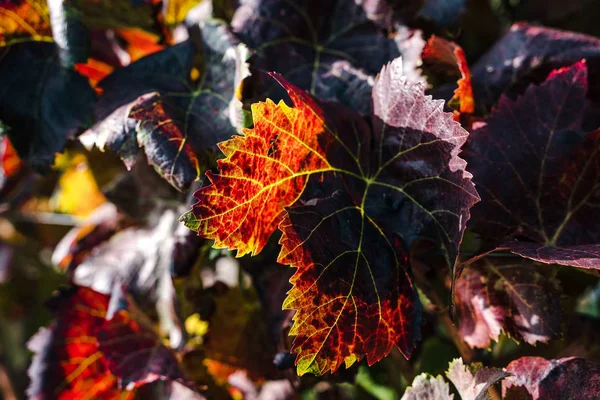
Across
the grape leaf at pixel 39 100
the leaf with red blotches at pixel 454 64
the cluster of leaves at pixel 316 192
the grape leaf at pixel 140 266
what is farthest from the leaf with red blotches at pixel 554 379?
the grape leaf at pixel 39 100

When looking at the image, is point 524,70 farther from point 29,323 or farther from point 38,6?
point 29,323

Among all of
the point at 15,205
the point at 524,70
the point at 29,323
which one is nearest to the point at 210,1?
the point at 524,70

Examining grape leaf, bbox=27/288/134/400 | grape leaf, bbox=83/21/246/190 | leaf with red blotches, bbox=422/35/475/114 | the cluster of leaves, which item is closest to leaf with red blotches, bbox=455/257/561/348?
the cluster of leaves

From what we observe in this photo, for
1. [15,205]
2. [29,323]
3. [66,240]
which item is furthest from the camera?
[29,323]

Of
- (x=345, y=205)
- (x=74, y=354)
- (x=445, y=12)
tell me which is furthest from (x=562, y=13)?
(x=74, y=354)

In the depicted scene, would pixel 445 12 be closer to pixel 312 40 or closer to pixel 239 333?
pixel 312 40
